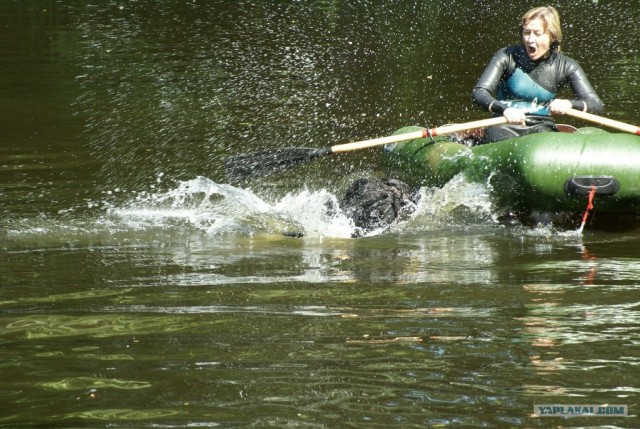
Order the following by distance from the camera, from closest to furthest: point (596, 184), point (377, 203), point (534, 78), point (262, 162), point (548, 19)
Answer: point (596, 184) < point (377, 203) < point (548, 19) < point (534, 78) < point (262, 162)

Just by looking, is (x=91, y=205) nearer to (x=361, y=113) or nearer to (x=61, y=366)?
(x=61, y=366)

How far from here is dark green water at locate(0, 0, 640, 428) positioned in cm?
335

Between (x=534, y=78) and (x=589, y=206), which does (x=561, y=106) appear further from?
(x=589, y=206)

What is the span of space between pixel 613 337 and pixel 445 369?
2.48ft

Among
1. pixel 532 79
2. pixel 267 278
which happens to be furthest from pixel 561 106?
pixel 267 278

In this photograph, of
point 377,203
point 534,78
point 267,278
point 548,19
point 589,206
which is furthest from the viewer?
point 534,78

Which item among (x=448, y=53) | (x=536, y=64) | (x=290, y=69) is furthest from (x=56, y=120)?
(x=448, y=53)

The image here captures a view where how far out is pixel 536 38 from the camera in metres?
6.75

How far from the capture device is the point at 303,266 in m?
5.23

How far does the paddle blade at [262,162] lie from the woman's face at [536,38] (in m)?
1.60

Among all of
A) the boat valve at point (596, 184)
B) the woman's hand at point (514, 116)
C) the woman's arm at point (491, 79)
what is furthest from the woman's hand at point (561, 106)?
the boat valve at point (596, 184)

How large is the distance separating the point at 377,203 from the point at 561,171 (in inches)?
45.4

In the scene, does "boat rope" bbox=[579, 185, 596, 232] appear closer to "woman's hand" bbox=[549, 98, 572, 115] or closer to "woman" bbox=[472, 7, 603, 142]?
"woman's hand" bbox=[549, 98, 572, 115]

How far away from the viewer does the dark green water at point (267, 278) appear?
11.0ft
